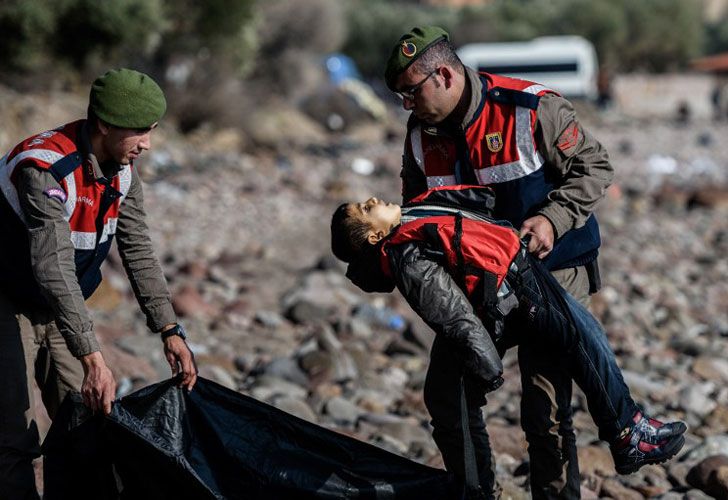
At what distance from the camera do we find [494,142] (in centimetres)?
392

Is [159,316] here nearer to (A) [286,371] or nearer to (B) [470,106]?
(B) [470,106]

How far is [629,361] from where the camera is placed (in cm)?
847

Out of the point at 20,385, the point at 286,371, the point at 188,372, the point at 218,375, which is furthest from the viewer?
the point at 286,371

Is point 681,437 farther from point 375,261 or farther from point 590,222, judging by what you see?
point 375,261

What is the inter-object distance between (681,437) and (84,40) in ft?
58.8

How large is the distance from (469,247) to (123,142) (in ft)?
4.35

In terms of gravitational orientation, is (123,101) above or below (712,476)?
above

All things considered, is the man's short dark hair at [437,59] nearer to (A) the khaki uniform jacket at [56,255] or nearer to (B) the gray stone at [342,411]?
(A) the khaki uniform jacket at [56,255]

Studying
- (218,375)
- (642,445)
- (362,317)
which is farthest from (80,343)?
(362,317)

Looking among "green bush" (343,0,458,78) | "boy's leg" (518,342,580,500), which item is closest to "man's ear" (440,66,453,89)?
"boy's leg" (518,342,580,500)

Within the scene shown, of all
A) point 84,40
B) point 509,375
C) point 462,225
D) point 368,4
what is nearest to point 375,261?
point 462,225

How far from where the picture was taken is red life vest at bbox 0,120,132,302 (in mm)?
3773

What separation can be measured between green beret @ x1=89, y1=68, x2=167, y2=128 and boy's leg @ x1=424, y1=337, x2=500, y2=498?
1379 millimetres

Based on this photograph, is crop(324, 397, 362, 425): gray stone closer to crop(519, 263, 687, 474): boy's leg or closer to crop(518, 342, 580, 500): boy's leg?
crop(518, 342, 580, 500): boy's leg
